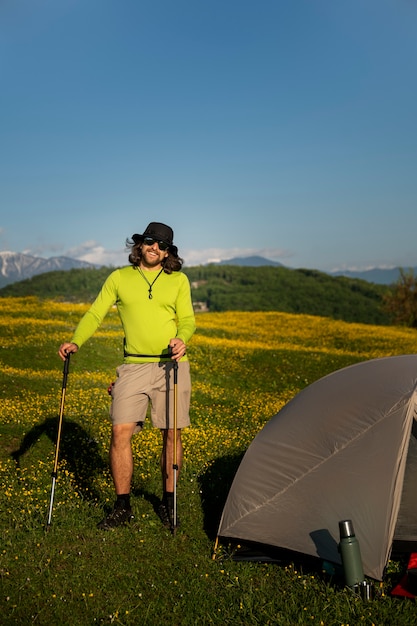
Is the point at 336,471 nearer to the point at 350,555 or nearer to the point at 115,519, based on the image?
the point at 350,555

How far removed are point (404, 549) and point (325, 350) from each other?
22.4 metres

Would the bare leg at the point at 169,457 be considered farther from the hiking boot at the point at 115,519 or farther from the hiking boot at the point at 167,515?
the hiking boot at the point at 115,519

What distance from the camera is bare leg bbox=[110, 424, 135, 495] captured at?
757cm

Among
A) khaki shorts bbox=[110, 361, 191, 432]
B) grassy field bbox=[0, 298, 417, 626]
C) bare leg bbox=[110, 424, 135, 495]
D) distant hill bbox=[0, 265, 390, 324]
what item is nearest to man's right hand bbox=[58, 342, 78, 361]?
khaki shorts bbox=[110, 361, 191, 432]

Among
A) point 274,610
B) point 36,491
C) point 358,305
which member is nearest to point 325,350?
point 36,491

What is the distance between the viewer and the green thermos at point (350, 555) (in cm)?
635

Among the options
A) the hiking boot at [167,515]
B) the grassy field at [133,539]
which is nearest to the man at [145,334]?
the hiking boot at [167,515]

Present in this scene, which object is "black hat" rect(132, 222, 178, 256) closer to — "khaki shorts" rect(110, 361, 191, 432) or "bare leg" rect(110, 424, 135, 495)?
"khaki shorts" rect(110, 361, 191, 432)

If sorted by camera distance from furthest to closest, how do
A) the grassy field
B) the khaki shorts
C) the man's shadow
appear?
1. the man's shadow
2. the khaki shorts
3. the grassy field

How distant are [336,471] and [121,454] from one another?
249 cm

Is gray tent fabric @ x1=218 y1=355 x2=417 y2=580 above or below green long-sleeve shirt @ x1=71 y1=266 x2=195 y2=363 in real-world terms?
below

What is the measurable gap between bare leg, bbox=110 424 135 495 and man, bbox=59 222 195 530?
0.01 m

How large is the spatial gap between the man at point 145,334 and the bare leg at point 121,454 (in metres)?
0.01

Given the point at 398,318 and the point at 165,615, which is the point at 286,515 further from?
the point at 398,318
